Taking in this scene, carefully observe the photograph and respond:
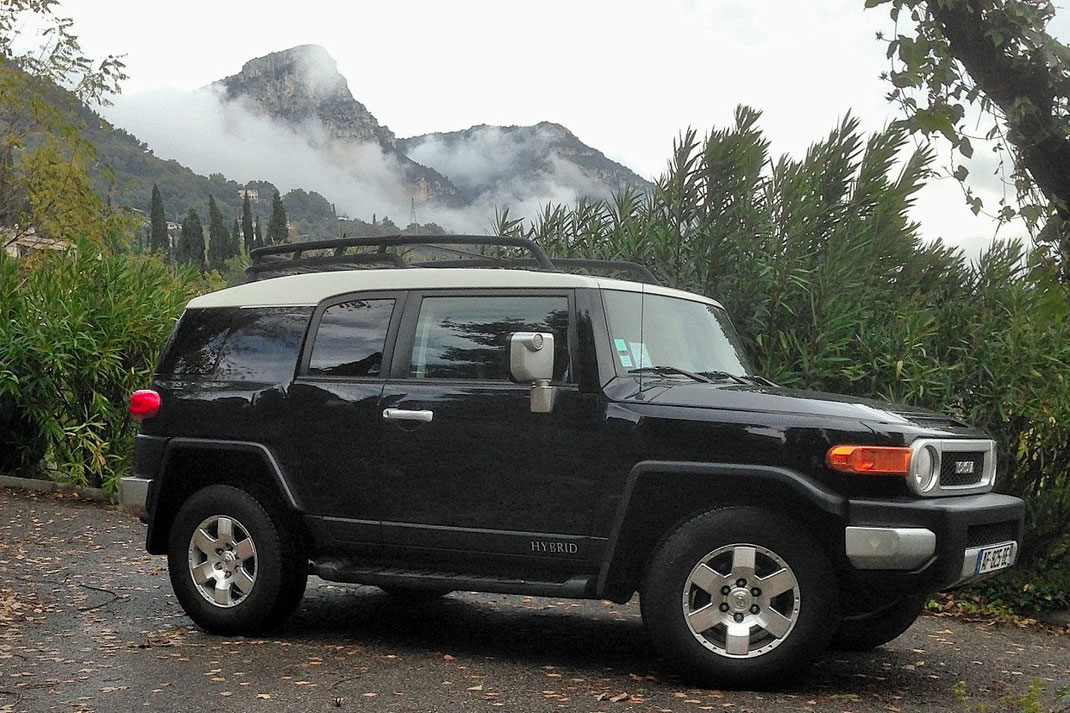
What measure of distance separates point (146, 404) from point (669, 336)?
3.11 m

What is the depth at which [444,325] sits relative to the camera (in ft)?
23.0

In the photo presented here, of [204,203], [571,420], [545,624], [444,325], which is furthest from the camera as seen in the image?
[204,203]

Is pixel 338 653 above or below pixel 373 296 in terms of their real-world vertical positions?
below

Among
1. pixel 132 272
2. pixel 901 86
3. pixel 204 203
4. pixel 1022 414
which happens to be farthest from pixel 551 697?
pixel 204 203

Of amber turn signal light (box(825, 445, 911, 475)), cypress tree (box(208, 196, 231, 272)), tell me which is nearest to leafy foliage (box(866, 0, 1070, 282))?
amber turn signal light (box(825, 445, 911, 475))

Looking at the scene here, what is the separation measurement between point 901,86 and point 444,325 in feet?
11.0

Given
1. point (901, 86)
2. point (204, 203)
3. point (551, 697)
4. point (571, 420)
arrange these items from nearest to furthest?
point (901, 86) → point (551, 697) → point (571, 420) → point (204, 203)

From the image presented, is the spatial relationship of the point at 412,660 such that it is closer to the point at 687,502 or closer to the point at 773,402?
the point at 687,502

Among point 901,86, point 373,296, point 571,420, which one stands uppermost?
point 901,86

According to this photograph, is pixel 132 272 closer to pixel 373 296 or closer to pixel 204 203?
pixel 373 296

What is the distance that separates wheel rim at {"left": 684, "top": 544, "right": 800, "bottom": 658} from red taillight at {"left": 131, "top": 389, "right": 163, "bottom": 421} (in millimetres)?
3441

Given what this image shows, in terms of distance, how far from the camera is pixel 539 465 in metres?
6.53

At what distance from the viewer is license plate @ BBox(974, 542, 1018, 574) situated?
607 centimetres

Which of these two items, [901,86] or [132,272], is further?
[132,272]
